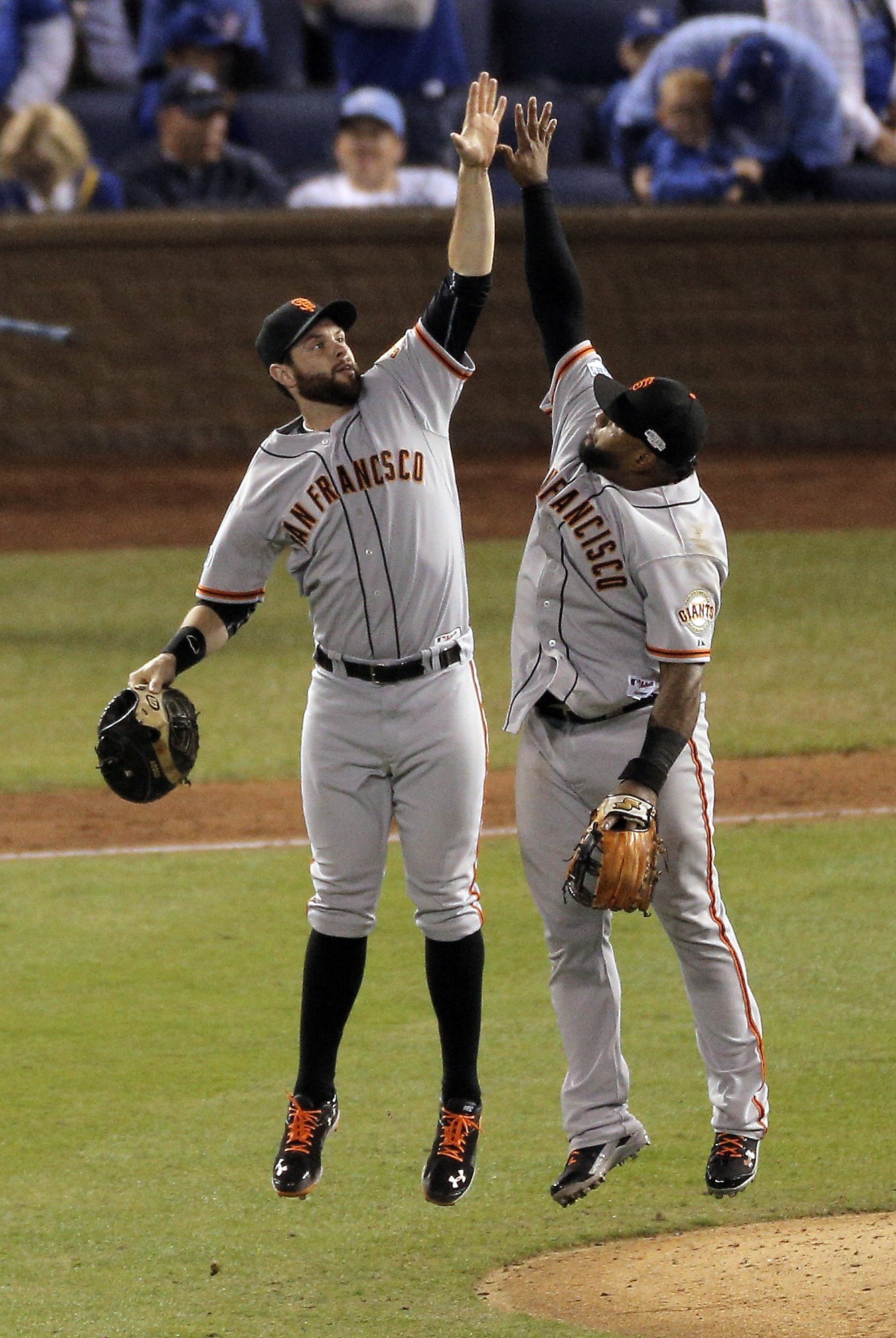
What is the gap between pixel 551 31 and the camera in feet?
55.1

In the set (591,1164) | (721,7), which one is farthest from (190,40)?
(591,1164)

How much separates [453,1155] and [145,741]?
1155 mm

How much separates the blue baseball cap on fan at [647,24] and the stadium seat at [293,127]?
2.26m

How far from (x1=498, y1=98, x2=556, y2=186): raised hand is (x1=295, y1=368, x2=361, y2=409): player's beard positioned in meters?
0.68

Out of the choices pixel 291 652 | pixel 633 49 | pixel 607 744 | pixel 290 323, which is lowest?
pixel 291 652

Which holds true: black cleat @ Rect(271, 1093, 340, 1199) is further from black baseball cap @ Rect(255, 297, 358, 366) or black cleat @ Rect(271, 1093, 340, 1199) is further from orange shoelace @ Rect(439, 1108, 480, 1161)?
black baseball cap @ Rect(255, 297, 358, 366)

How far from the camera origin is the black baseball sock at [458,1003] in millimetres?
4801

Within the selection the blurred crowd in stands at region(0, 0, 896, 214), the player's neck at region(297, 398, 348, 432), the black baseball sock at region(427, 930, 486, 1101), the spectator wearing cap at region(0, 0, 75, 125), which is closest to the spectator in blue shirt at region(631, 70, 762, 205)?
the blurred crowd in stands at region(0, 0, 896, 214)

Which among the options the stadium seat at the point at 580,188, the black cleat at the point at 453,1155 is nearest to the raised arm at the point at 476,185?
the black cleat at the point at 453,1155

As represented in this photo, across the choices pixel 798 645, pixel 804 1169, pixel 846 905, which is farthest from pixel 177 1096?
pixel 798 645

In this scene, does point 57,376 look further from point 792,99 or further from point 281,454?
point 281,454

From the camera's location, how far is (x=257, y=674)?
11234 mm

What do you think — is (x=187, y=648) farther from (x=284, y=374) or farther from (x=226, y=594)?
(x=284, y=374)

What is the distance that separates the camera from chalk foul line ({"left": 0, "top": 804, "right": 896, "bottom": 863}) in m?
8.57
